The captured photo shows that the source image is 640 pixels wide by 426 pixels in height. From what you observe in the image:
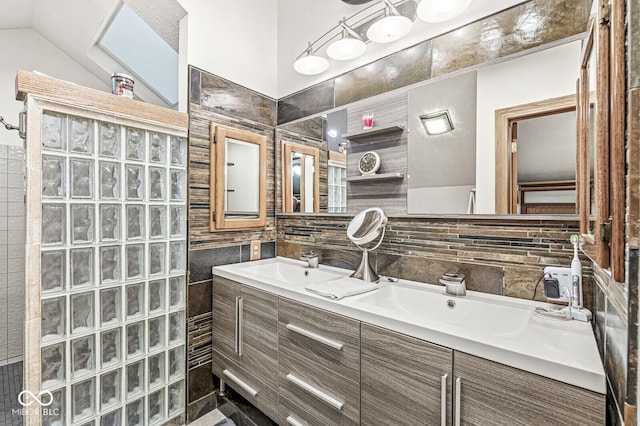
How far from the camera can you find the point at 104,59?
2664 millimetres

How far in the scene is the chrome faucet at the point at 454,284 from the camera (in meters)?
1.29

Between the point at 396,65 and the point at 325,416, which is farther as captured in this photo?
the point at 396,65

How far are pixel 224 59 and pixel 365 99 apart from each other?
986mm

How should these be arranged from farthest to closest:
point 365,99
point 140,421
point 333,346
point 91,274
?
point 365,99 → point 140,421 → point 91,274 → point 333,346

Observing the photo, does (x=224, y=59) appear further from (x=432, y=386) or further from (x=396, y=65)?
(x=432, y=386)

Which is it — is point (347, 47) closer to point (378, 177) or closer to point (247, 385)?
point (378, 177)

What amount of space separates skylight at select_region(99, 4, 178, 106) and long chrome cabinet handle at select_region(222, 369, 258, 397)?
7.77 feet

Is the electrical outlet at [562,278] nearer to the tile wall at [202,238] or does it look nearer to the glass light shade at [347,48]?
the glass light shade at [347,48]

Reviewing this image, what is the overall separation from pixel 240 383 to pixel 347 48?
6.57 ft

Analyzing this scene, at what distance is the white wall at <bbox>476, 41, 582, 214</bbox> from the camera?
1139 mm

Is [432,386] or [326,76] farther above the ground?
[326,76]

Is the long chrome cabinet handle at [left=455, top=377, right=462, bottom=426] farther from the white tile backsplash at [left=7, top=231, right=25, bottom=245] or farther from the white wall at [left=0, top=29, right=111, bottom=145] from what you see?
the white wall at [left=0, top=29, right=111, bottom=145]

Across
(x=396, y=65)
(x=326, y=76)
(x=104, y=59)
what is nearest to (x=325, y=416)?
(x=396, y=65)

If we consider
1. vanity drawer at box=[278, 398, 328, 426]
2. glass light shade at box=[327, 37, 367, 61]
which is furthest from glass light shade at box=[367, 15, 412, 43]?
vanity drawer at box=[278, 398, 328, 426]
